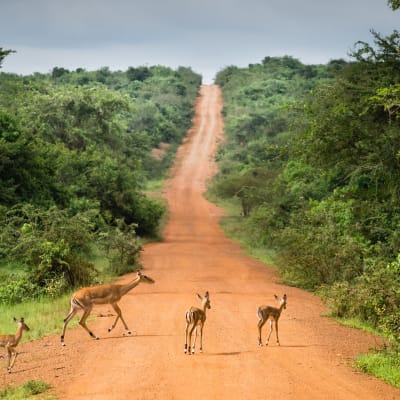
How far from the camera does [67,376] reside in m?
10.9

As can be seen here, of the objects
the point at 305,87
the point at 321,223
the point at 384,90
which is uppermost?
the point at 305,87

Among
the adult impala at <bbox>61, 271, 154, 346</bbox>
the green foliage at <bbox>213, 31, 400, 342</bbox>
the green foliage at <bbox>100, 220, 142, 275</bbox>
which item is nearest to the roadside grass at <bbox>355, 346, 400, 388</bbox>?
the green foliage at <bbox>213, 31, 400, 342</bbox>

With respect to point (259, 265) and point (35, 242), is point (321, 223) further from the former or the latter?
point (35, 242)

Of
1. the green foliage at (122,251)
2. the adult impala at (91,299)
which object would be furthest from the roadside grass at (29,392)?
the green foliage at (122,251)

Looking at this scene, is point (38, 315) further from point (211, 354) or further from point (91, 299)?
point (211, 354)

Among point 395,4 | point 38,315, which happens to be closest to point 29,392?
point 38,315

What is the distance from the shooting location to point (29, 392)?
10023 mm

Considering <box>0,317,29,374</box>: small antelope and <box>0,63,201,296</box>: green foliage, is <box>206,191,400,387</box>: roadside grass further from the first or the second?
<box>0,317,29,374</box>: small antelope

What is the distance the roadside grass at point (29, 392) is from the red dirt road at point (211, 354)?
0.21m

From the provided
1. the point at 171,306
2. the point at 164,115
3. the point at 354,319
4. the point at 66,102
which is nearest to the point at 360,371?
the point at 354,319

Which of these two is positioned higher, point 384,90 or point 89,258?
point 384,90

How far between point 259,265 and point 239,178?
51.9 feet

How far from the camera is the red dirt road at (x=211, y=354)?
9.95 metres

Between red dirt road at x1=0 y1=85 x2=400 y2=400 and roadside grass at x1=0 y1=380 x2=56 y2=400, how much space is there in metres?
0.21
